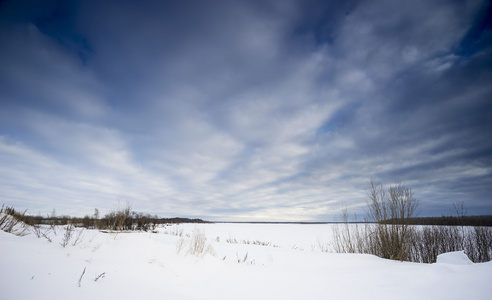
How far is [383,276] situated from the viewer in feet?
14.1

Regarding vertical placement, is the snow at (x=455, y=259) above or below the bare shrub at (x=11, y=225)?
below

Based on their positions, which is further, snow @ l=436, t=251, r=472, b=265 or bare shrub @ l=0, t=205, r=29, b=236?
bare shrub @ l=0, t=205, r=29, b=236

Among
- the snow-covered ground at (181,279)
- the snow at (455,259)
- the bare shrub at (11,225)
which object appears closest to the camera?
the snow-covered ground at (181,279)

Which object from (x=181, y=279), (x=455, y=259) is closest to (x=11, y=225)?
(x=181, y=279)

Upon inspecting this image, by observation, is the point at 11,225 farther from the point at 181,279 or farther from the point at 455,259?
the point at 455,259

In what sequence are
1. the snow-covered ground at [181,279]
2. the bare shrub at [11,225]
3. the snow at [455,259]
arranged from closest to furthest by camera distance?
the snow-covered ground at [181,279], the snow at [455,259], the bare shrub at [11,225]

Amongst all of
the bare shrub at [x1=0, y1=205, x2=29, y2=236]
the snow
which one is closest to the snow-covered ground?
the snow

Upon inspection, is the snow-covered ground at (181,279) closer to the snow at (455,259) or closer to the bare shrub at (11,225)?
the snow at (455,259)

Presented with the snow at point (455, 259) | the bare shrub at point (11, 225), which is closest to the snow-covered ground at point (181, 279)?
the snow at point (455, 259)

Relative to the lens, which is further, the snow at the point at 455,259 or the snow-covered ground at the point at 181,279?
the snow at the point at 455,259

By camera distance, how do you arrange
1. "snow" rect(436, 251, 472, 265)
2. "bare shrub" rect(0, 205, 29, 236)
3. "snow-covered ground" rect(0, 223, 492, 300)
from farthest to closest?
1. "bare shrub" rect(0, 205, 29, 236)
2. "snow" rect(436, 251, 472, 265)
3. "snow-covered ground" rect(0, 223, 492, 300)

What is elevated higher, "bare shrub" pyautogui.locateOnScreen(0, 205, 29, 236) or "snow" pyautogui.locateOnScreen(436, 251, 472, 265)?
"bare shrub" pyautogui.locateOnScreen(0, 205, 29, 236)

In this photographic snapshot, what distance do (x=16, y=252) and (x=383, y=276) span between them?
6.97 meters

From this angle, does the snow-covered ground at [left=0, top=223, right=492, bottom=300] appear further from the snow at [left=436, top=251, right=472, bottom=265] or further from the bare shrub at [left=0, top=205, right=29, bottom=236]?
the bare shrub at [left=0, top=205, right=29, bottom=236]
